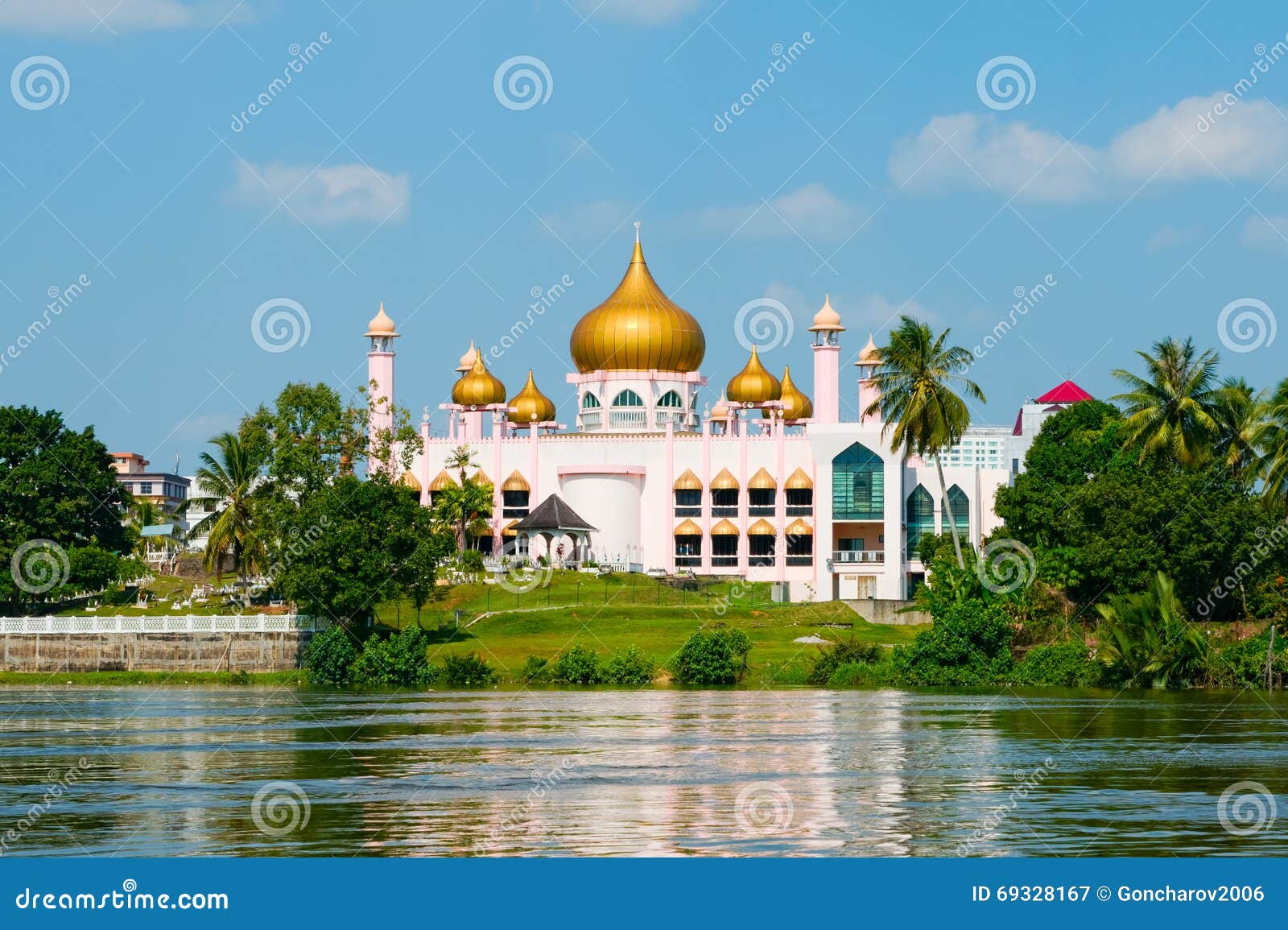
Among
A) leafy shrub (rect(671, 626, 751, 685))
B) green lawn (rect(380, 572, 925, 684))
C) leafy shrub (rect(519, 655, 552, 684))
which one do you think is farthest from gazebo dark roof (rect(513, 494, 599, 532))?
leafy shrub (rect(671, 626, 751, 685))

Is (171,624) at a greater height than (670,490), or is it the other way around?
(670,490)

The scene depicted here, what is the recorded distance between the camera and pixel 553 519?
79250 millimetres

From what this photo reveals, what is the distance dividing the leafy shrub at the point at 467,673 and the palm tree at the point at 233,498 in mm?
13994

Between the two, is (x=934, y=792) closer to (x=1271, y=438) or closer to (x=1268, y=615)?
(x=1268, y=615)

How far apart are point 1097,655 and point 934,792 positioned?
27023 mm

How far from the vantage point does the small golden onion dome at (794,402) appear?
92.4 metres

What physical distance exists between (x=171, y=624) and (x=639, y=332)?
35595mm

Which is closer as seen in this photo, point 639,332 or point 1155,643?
point 1155,643

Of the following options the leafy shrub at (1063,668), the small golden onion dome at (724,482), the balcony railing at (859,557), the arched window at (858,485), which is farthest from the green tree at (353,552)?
the small golden onion dome at (724,482)

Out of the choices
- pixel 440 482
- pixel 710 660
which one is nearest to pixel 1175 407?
pixel 710 660

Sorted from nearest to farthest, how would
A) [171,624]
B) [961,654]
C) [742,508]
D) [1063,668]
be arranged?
[1063,668] → [961,654] → [171,624] → [742,508]

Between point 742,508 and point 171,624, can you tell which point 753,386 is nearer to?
point 742,508

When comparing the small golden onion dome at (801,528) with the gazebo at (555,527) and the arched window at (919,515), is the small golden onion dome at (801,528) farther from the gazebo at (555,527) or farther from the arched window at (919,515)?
the gazebo at (555,527)

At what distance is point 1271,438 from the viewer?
180ft
